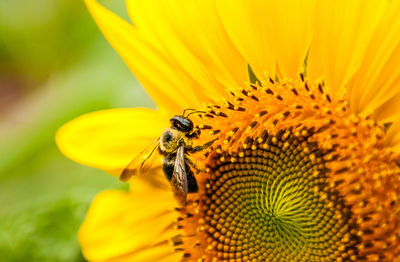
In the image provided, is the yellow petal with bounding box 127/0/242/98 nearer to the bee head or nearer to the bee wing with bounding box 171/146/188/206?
the bee head

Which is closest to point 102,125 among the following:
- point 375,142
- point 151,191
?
point 151,191

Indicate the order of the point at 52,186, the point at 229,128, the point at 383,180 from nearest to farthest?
1. the point at 383,180
2. the point at 229,128
3. the point at 52,186

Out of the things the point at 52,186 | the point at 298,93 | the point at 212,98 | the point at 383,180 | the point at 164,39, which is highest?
the point at 52,186

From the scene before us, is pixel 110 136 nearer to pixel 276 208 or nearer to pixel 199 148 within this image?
pixel 199 148

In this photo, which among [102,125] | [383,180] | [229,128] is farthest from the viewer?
[102,125]

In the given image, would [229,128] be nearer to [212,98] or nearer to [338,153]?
[212,98]

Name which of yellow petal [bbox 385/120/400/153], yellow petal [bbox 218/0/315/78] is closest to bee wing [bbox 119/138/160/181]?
yellow petal [bbox 218/0/315/78]

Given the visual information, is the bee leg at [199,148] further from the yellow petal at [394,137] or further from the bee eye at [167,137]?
the yellow petal at [394,137]

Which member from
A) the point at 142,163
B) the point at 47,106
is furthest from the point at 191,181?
the point at 47,106
